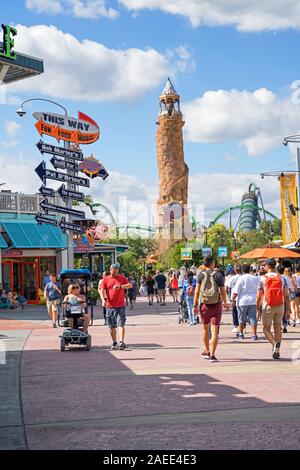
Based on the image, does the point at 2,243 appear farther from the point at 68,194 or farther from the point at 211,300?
the point at 211,300

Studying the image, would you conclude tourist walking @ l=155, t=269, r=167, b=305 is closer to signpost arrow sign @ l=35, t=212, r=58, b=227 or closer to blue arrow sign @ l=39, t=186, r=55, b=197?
signpost arrow sign @ l=35, t=212, r=58, b=227

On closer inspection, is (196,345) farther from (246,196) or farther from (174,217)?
(246,196)

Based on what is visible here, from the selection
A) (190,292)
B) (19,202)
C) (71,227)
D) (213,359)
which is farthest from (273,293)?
(19,202)

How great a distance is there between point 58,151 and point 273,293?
20896 mm

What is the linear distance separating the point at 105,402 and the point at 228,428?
2.15 meters

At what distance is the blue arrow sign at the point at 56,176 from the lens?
106ft

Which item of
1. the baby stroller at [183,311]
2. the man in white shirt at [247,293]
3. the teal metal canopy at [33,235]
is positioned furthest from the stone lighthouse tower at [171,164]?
the man in white shirt at [247,293]

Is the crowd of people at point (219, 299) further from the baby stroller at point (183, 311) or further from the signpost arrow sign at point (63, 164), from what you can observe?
the signpost arrow sign at point (63, 164)

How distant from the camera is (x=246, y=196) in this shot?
146 m

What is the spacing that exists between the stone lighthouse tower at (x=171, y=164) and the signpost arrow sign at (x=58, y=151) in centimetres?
7061

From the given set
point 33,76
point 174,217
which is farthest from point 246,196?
point 33,76

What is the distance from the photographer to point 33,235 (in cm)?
3753

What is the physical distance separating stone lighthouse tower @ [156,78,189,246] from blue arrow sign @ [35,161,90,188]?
70611mm

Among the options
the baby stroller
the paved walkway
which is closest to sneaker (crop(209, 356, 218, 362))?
the paved walkway
